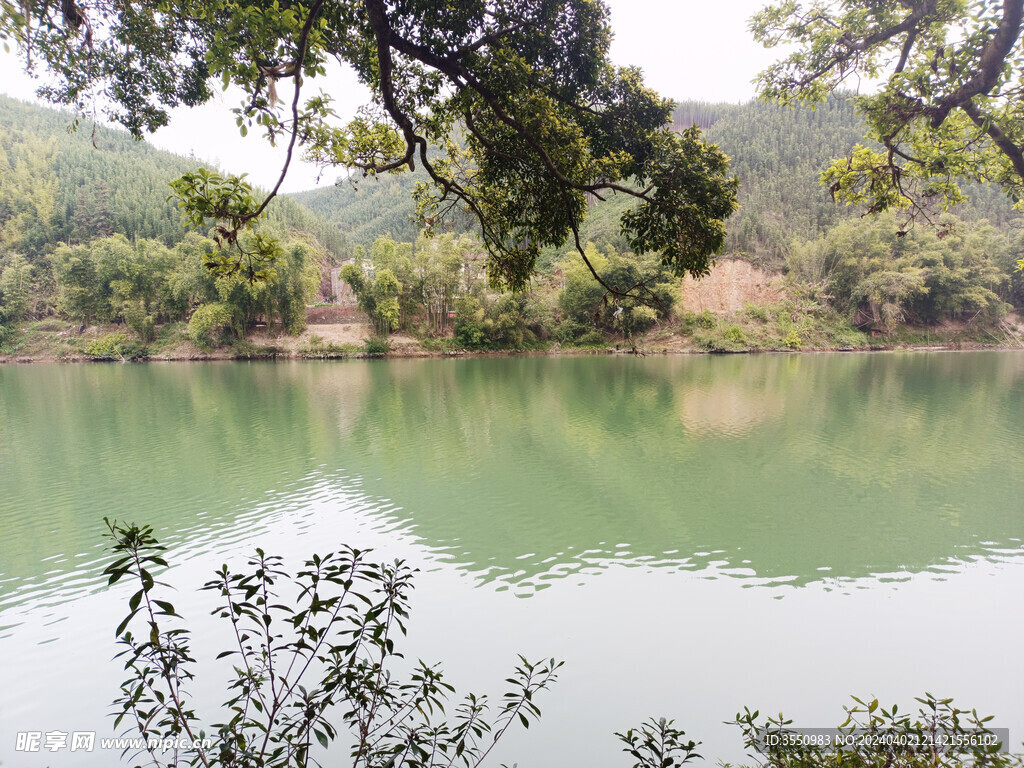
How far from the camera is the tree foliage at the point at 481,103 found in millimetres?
2953

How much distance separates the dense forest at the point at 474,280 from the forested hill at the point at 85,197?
0.25m

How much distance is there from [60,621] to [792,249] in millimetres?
59988

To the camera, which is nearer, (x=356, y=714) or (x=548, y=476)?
(x=356, y=714)

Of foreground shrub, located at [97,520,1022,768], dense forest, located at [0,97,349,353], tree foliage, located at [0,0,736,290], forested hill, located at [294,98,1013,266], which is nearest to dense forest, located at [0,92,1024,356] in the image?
dense forest, located at [0,97,349,353]

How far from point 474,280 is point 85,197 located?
156 feet

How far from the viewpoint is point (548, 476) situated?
9.71 metres

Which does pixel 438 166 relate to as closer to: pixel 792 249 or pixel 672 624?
pixel 672 624

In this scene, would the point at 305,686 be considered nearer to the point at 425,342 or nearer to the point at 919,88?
the point at 919,88

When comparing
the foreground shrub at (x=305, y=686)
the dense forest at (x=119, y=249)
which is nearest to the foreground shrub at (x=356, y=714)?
the foreground shrub at (x=305, y=686)

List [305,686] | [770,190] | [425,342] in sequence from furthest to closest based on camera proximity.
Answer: [770,190]
[425,342]
[305,686]

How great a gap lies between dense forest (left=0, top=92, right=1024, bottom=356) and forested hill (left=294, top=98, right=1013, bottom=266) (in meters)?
0.43

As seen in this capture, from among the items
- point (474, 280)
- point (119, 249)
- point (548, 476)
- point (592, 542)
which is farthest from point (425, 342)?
point (592, 542)

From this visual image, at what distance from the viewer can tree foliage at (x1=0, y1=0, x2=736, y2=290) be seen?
9.69 ft

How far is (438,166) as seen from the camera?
4.25 m
